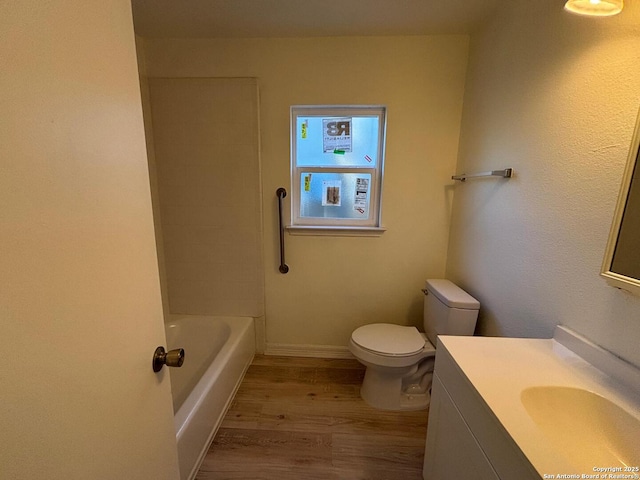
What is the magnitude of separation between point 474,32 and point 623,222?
1.51 meters

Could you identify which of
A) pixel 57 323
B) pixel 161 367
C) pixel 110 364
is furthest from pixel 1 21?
pixel 161 367

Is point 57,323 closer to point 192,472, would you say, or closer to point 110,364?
point 110,364

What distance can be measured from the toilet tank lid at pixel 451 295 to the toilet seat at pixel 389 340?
0.30 m

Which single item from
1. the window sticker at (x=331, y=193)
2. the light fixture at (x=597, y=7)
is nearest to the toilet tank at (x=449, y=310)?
the window sticker at (x=331, y=193)

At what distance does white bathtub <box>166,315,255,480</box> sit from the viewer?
1.30m

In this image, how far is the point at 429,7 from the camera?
5.03 feet

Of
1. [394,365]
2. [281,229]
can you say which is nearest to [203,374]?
[281,229]

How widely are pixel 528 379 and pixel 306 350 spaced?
1.68m

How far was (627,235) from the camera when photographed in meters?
0.85

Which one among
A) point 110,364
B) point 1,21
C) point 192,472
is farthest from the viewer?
point 192,472

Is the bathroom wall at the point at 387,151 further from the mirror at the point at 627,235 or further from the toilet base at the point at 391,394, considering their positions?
the mirror at the point at 627,235

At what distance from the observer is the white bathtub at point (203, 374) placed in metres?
1.30

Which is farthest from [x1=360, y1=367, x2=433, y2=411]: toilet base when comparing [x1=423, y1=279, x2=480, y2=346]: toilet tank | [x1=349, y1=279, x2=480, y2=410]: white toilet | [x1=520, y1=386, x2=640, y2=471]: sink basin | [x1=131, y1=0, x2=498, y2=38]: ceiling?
[x1=131, y1=0, x2=498, y2=38]: ceiling

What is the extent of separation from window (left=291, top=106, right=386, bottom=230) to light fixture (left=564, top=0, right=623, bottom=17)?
1.15 metres
